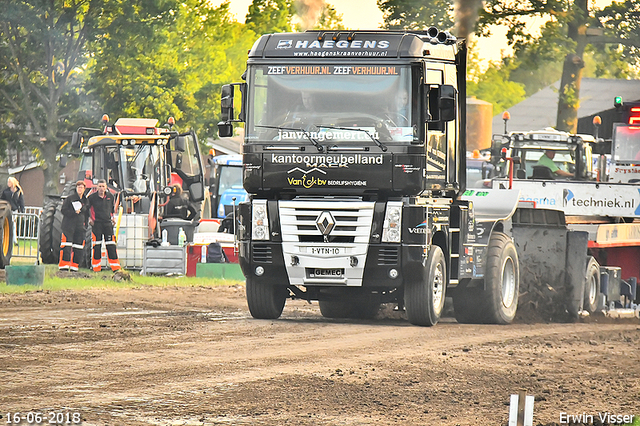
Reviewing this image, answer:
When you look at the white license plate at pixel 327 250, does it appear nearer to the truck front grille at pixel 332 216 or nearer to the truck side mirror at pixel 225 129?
the truck front grille at pixel 332 216

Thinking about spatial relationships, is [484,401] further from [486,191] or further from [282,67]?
[486,191]

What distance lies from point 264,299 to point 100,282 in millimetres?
6828

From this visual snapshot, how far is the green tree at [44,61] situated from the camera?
40.4m

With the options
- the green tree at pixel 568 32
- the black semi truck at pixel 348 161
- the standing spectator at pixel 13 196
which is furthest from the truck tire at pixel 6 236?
the green tree at pixel 568 32

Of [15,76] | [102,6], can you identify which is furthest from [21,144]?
[102,6]

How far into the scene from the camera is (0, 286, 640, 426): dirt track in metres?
8.28

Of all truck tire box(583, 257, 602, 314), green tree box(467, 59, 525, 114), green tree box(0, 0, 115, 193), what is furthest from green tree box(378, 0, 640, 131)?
green tree box(467, 59, 525, 114)

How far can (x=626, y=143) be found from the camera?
2184 cm

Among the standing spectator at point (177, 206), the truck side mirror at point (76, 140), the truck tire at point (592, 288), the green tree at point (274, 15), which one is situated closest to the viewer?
the truck tire at point (592, 288)

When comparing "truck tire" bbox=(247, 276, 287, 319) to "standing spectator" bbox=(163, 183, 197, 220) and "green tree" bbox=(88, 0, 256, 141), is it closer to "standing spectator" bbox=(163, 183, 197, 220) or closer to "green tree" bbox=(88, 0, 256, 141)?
"standing spectator" bbox=(163, 183, 197, 220)

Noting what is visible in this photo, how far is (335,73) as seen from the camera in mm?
13391

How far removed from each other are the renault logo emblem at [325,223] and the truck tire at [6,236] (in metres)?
10.5

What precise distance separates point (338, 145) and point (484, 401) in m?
4.91

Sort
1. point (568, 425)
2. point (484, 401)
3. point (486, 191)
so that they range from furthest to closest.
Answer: point (486, 191) < point (484, 401) < point (568, 425)
